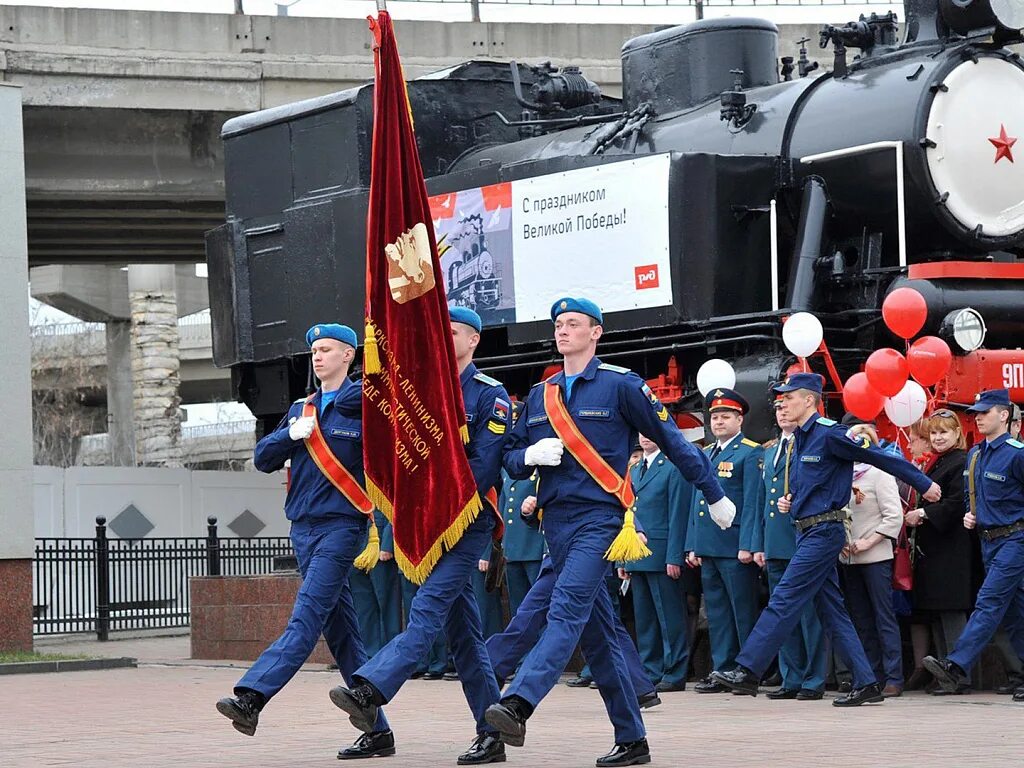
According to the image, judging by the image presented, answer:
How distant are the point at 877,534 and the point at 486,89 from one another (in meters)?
6.77

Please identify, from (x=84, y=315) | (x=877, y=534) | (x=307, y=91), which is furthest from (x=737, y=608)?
(x=84, y=315)

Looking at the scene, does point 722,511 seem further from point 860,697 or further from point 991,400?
point 991,400

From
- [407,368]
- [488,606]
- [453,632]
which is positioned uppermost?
[407,368]

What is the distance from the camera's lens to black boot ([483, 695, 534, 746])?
6898mm

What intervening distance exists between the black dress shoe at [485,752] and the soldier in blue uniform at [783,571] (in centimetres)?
350

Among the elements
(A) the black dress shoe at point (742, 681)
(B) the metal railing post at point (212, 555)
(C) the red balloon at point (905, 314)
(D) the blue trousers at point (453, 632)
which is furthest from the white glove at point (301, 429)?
(B) the metal railing post at point (212, 555)

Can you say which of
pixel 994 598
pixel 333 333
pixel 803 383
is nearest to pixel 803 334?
pixel 803 383

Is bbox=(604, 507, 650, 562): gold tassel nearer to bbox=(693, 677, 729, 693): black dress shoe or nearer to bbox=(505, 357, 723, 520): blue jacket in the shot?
bbox=(505, 357, 723, 520): blue jacket

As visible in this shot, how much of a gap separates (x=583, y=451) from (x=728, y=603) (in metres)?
4.13

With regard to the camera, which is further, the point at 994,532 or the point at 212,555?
the point at 212,555

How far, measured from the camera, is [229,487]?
1001 inches

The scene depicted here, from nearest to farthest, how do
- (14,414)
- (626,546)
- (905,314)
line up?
(626,546)
(905,314)
(14,414)

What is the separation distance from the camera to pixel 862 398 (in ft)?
35.4

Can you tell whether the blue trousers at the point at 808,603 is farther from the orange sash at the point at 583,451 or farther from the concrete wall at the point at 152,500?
the concrete wall at the point at 152,500
